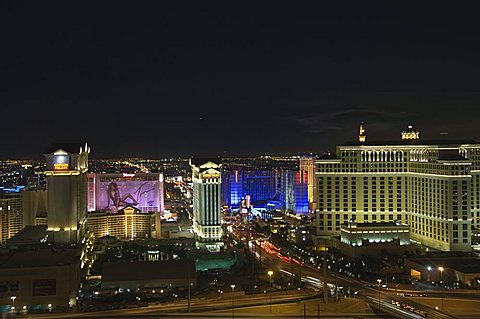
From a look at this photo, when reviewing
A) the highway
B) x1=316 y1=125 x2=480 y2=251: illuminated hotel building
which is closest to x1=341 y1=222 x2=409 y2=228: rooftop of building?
x1=316 y1=125 x2=480 y2=251: illuminated hotel building

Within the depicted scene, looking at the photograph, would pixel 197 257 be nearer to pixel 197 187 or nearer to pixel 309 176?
pixel 197 187

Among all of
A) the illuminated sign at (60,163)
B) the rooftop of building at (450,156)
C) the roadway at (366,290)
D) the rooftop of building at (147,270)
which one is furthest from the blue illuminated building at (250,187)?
the rooftop of building at (147,270)

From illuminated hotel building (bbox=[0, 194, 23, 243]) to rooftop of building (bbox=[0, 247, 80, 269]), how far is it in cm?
1801

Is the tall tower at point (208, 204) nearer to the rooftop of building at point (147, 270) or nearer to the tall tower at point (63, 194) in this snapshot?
the tall tower at point (63, 194)

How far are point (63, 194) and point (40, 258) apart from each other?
10880 mm

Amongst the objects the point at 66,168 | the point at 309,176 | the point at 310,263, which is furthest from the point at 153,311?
the point at 309,176

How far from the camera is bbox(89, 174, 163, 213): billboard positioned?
60938mm

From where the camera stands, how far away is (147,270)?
111 ft

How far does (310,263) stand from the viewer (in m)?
37.0

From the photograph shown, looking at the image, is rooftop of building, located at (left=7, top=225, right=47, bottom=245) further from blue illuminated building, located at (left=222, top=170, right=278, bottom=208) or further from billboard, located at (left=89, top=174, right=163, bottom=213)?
blue illuminated building, located at (left=222, top=170, right=278, bottom=208)

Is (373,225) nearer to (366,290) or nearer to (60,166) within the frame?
(366,290)

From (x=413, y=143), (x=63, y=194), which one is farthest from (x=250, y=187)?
(x=63, y=194)

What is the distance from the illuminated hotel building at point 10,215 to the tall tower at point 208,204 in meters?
15.7

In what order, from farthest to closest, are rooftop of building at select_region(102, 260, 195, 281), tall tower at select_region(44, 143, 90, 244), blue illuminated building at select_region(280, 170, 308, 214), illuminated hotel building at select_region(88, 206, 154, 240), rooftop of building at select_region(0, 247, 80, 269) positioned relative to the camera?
blue illuminated building at select_region(280, 170, 308, 214) → illuminated hotel building at select_region(88, 206, 154, 240) → tall tower at select_region(44, 143, 90, 244) → rooftop of building at select_region(102, 260, 195, 281) → rooftop of building at select_region(0, 247, 80, 269)
